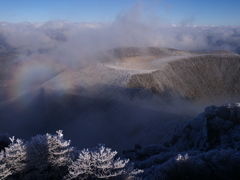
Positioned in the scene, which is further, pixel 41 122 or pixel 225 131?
pixel 41 122

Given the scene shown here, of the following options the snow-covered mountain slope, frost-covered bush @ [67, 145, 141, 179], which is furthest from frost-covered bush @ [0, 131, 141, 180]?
the snow-covered mountain slope

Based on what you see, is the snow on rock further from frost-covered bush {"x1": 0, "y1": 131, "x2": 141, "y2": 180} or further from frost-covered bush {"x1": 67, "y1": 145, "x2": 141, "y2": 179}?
frost-covered bush {"x1": 67, "y1": 145, "x2": 141, "y2": 179}

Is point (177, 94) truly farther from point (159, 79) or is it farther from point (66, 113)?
point (66, 113)

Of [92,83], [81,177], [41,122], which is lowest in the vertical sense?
[41,122]

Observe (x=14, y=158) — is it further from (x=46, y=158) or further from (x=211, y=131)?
(x=211, y=131)

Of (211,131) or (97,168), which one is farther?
(211,131)

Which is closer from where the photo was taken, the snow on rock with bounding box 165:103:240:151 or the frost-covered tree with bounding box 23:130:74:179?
the frost-covered tree with bounding box 23:130:74:179

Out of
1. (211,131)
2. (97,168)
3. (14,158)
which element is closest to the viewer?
(97,168)

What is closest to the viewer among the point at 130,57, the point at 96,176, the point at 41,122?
the point at 96,176

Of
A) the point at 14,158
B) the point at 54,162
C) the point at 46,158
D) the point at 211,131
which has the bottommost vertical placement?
the point at 211,131

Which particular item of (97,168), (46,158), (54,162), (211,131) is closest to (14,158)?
(46,158)

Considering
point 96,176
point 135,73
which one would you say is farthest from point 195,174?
point 135,73
